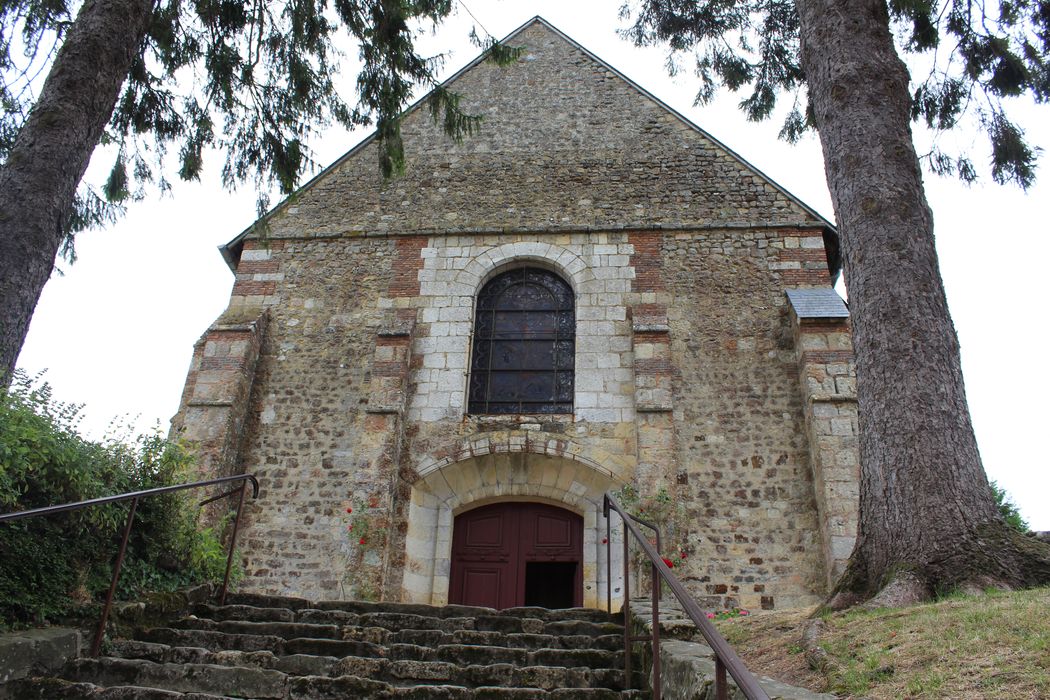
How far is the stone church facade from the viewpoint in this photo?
27.2 ft

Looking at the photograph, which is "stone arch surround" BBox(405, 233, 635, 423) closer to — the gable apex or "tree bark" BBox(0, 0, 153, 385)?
the gable apex

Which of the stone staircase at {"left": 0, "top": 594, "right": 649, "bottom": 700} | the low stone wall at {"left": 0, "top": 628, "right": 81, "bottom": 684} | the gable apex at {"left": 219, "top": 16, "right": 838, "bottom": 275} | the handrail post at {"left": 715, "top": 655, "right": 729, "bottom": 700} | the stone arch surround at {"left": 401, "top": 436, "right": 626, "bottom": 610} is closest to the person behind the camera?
the handrail post at {"left": 715, "top": 655, "right": 729, "bottom": 700}

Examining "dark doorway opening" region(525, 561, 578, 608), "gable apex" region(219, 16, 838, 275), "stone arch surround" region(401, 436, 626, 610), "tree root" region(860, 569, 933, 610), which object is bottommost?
"tree root" region(860, 569, 933, 610)

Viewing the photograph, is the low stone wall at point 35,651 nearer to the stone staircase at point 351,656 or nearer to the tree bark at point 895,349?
the stone staircase at point 351,656

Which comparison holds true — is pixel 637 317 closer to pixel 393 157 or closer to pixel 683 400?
pixel 683 400

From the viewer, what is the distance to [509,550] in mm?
8930

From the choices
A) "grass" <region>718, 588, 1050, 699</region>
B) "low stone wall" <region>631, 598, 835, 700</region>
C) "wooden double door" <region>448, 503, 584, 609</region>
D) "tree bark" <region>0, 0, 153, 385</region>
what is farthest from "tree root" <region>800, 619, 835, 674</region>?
"tree bark" <region>0, 0, 153, 385</region>

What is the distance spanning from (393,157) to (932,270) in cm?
551

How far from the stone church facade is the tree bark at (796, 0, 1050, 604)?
3215 millimetres

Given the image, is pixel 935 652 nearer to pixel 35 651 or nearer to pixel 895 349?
pixel 895 349

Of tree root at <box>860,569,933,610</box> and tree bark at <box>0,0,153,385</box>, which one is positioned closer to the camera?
tree root at <box>860,569,933,610</box>

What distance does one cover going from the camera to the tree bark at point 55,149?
5434 mm

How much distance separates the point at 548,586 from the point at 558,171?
5.40m

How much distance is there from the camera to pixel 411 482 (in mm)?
8820
